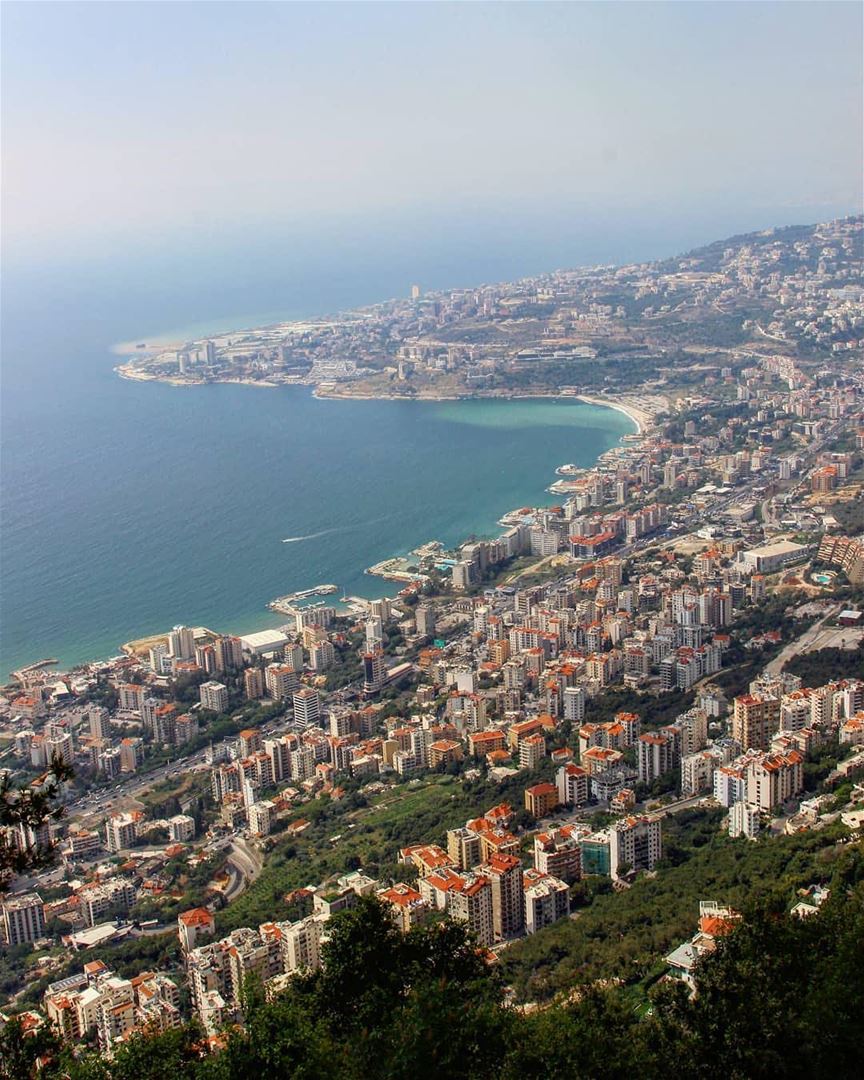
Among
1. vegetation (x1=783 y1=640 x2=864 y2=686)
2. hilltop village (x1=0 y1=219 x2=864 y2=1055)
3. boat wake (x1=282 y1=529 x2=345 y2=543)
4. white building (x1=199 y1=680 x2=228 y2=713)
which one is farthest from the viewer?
boat wake (x1=282 y1=529 x2=345 y2=543)

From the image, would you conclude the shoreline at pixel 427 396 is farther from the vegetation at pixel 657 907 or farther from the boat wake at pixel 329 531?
the vegetation at pixel 657 907

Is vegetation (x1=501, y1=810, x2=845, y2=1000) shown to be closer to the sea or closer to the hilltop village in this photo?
the hilltop village

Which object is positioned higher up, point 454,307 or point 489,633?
point 454,307

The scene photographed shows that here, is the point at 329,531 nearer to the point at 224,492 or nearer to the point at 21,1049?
the point at 224,492

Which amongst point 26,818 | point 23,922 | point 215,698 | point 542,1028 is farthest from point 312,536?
point 26,818

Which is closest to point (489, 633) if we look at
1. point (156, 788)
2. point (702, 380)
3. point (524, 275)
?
point (156, 788)

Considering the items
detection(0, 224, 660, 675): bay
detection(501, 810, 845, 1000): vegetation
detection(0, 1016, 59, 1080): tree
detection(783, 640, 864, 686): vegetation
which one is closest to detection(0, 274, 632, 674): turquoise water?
detection(0, 224, 660, 675): bay

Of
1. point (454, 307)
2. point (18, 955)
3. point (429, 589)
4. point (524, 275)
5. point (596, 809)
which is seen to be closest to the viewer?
point (18, 955)

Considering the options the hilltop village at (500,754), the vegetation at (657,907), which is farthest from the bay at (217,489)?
the vegetation at (657,907)

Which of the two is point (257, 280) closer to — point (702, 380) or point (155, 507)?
point (702, 380)
